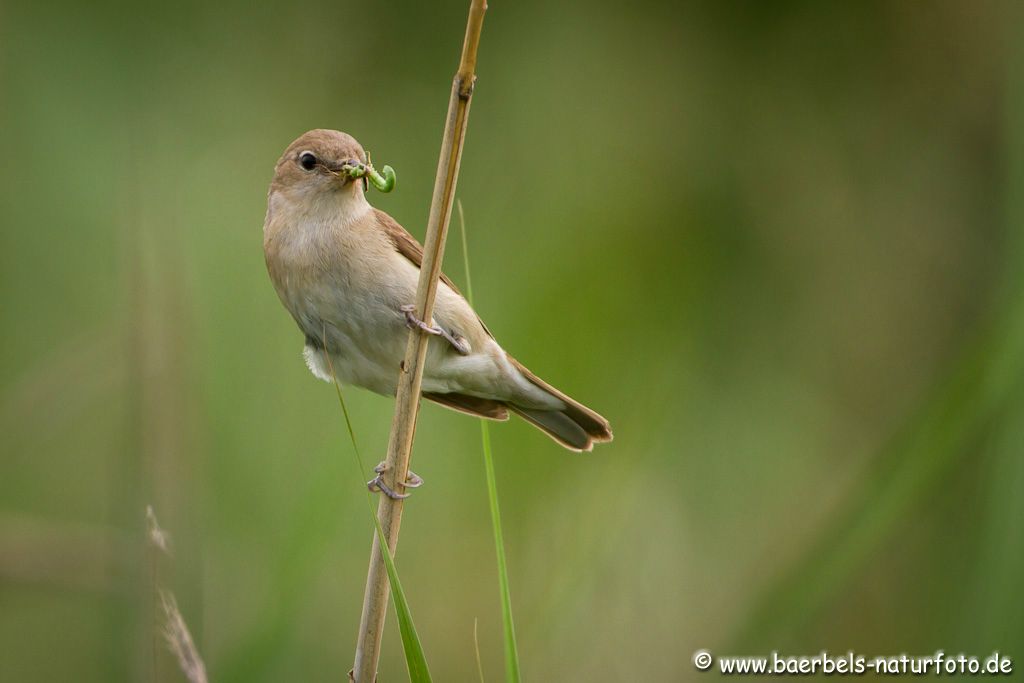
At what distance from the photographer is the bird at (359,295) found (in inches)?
126

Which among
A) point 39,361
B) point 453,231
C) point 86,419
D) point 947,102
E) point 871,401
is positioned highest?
point 947,102

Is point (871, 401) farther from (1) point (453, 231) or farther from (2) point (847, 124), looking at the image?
(1) point (453, 231)

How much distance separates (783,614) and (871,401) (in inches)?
118

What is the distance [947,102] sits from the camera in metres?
5.22

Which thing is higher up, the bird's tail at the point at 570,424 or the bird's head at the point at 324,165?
the bird's head at the point at 324,165

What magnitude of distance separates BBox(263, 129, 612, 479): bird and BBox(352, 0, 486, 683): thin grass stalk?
2.94 feet

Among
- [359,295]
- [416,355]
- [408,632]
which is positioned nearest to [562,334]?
[359,295]

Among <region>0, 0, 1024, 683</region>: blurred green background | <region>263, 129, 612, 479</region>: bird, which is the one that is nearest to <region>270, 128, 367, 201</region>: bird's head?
<region>263, 129, 612, 479</region>: bird

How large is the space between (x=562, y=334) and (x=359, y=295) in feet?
2.43

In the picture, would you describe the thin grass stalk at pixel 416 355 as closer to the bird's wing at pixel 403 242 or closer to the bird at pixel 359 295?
the bird at pixel 359 295

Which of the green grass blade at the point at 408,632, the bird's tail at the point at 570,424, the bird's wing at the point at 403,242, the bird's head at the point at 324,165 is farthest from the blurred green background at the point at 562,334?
the green grass blade at the point at 408,632

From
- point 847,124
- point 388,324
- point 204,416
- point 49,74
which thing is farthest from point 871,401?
point 49,74

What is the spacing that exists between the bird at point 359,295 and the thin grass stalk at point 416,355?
2.94 ft

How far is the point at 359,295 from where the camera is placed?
3176 millimetres
